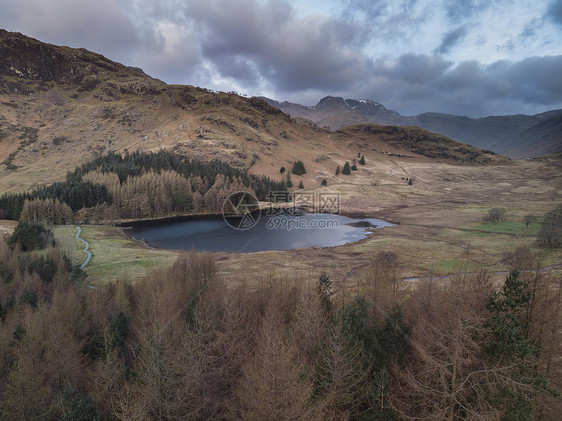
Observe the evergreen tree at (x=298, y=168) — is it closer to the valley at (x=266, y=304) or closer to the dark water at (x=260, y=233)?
the valley at (x=266, y=304)

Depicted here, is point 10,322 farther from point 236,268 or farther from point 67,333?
point 236,268

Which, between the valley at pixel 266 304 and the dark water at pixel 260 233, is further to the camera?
the dark water at pixel 260 233

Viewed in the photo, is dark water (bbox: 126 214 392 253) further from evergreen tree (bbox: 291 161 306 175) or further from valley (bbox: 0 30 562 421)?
evergreen tree (bbox: 291 161 306 175)

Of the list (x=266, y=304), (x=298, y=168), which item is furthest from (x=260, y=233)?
(x=298, y=168)

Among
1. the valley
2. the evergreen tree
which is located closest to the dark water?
the valley

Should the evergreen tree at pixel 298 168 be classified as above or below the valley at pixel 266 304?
above

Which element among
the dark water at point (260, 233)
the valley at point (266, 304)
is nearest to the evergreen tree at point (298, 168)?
the valley at point (266, 304)

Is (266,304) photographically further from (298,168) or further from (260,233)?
(298,168)

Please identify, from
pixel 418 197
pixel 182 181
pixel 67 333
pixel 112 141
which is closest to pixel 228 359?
pixel 67 333

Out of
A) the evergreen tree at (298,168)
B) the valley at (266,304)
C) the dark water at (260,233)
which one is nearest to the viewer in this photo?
the valley at (266,304)
